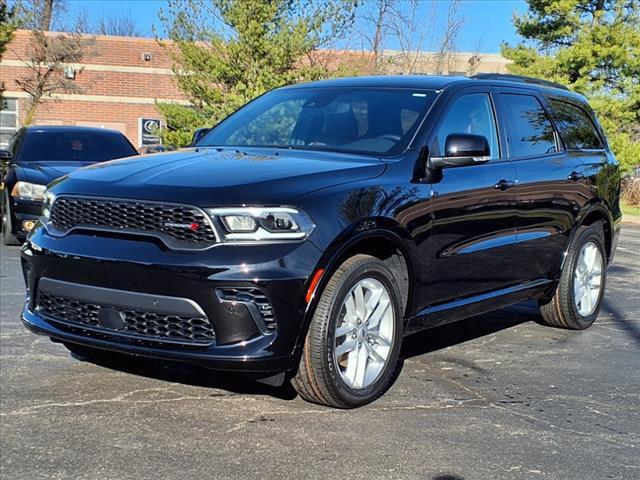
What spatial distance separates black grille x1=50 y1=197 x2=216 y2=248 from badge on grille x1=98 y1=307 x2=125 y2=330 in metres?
0.41

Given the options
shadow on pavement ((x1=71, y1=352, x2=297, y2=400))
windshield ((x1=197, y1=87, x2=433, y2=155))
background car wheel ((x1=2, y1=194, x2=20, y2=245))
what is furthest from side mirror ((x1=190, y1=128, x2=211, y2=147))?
background car wheel ((x1=2, y1=194, x2=20, y2=245))

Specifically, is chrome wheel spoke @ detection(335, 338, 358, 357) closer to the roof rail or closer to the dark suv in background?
the roof rail

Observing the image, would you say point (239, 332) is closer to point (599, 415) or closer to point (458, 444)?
point (458, 444)

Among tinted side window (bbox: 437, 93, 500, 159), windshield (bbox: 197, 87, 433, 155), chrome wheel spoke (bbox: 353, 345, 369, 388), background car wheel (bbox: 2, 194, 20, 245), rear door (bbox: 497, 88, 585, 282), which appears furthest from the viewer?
background car wheel (bbox: 2, 194, 20, 245)

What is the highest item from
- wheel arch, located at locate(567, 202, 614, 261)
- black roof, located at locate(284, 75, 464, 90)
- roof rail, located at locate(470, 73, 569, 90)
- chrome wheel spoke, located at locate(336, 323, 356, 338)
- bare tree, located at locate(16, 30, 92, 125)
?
bare tree, located at locate(16, 30, 92, 125)

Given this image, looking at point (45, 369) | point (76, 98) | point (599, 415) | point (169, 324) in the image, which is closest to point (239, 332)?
point (169, 324)

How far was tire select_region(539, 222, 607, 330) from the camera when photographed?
637 cm

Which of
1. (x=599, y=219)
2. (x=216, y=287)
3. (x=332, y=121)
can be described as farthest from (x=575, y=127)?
(x=216, y=287)

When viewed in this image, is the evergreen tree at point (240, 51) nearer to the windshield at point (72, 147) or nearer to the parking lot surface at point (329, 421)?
the windshield at point (72, 147)

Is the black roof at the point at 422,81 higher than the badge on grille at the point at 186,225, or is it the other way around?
the black roof at the point at 422,81

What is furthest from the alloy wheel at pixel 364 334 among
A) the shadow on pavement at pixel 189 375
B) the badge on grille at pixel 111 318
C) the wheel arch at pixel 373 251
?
the badge on grille at pixel 111 318

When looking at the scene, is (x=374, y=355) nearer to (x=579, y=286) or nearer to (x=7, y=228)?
(x=579, y=286)

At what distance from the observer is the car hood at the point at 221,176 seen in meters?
3.91

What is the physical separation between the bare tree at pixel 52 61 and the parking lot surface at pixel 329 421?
61.7ft
